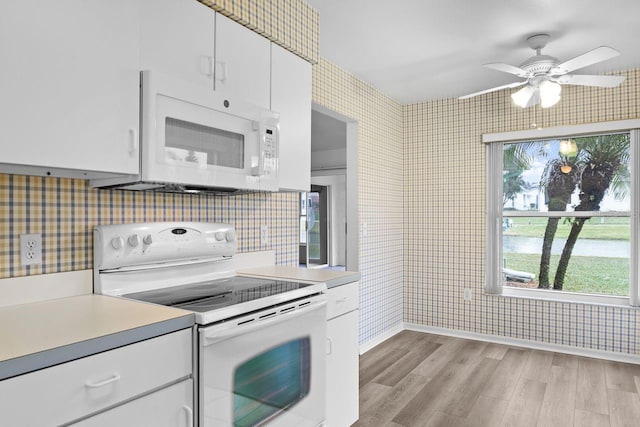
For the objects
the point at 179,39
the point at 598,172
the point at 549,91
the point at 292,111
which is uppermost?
the point at 549,91

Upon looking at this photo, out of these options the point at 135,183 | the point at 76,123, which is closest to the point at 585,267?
the point at 135,183

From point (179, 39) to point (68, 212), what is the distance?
781 millimetres

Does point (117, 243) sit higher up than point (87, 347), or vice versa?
point (117, 243)

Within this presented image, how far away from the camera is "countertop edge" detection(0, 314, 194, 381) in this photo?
3.05 ft

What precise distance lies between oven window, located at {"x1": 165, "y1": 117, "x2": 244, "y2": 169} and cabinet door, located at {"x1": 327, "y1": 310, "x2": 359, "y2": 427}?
93 centimetres

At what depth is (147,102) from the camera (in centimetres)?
150

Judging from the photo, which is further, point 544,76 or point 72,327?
point 544,76

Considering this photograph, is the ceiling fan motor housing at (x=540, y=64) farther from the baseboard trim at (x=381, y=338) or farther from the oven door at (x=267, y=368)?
the baseboard trim at (x=381, y=338)

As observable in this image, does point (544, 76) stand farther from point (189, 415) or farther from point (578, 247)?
point (189, 415)

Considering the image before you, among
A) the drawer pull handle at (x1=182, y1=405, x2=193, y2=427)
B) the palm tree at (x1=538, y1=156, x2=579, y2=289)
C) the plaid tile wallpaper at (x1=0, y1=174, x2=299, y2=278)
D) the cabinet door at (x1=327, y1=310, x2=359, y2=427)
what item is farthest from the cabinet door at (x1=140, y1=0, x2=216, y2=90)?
the palm tree at (x1=538, y1=156, x2=579, y2=289)

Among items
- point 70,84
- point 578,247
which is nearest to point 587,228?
point 578,247

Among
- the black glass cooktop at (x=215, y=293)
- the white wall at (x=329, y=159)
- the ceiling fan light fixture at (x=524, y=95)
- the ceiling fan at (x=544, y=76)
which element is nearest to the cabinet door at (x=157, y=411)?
the black glass cooktop at (x=215, y=293)

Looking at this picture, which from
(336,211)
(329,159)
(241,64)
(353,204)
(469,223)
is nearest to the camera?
(241,64)

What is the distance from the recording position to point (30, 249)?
149 cm
